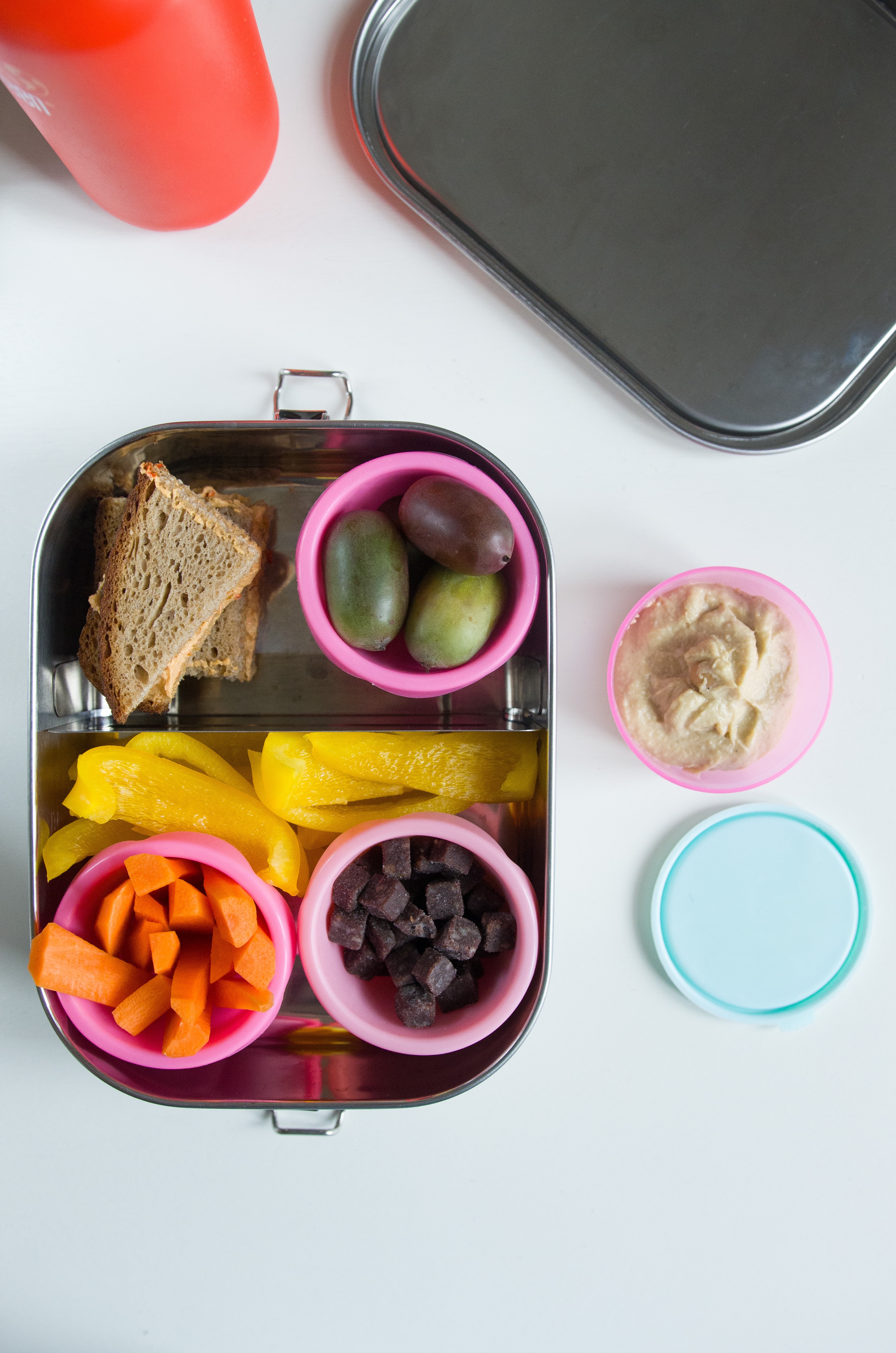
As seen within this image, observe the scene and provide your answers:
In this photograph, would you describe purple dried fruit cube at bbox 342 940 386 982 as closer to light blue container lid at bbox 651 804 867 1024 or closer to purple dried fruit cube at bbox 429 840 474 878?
purple dried fruit cube at bbox 429 840 474 878

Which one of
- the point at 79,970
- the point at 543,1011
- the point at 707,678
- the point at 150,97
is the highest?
the point at 150,97

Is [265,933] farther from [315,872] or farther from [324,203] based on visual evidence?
[324,203]

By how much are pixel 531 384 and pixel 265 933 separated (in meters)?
0.54

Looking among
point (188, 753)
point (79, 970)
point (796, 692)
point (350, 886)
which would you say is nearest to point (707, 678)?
point (796, 692)

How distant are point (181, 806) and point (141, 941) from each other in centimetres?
11

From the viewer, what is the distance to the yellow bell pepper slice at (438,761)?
0.68m

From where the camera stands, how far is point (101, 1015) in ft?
2.06

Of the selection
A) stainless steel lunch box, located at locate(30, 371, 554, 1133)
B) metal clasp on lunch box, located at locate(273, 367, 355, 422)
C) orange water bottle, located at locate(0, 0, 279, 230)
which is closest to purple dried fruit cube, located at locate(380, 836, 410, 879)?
stainless steel lunch box, located at locate(30, 371, 554, 1133)

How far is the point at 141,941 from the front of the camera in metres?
0.62

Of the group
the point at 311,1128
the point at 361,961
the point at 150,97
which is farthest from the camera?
the point at 311,1128

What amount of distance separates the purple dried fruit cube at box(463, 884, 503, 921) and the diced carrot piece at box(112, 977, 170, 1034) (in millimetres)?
242

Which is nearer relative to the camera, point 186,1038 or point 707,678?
→ point 186,1038

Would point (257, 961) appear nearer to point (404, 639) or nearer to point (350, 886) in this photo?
point (350, 886)

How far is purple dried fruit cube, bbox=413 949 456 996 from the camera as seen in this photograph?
2.09 feet
